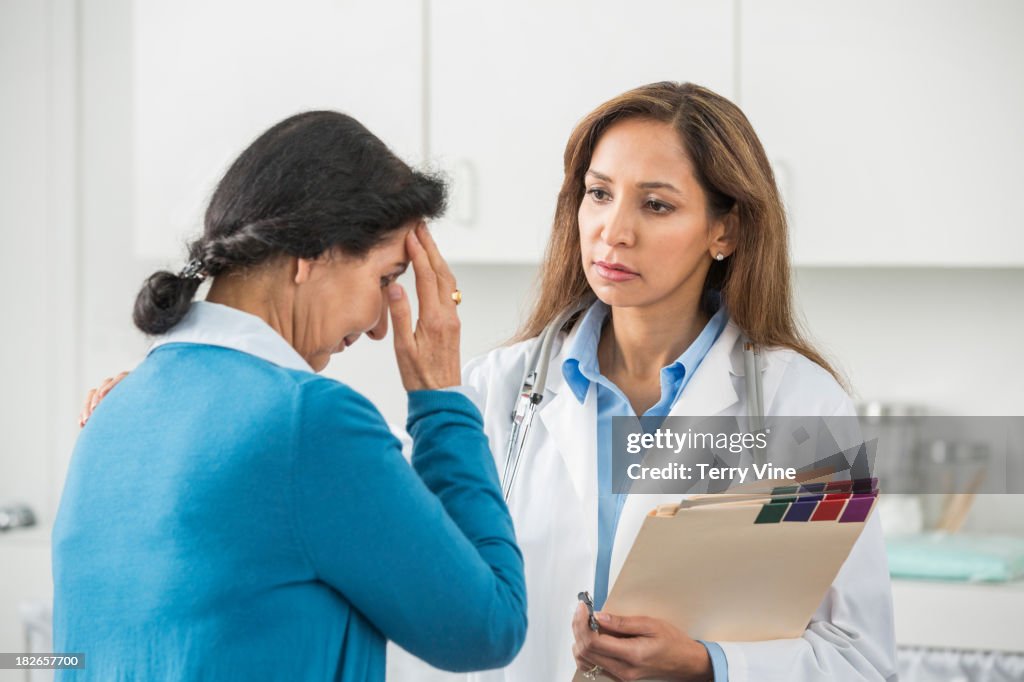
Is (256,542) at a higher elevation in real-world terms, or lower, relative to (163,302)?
lower

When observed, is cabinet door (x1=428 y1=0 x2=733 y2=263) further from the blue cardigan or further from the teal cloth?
the blue cardigan

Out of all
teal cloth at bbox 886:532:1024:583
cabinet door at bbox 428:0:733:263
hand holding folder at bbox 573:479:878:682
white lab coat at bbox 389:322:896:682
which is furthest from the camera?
cabinet door at bbox 428:0:733:263

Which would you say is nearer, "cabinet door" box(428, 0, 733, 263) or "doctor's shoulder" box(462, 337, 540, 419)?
"doctor's shoulder" box(462, 337, 540, 419)

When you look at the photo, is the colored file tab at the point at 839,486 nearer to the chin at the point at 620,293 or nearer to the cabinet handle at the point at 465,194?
the chin at the point at 620,293

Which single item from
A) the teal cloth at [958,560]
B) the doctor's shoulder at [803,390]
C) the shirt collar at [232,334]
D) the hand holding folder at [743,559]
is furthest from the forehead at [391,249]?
the teal cloth at [958,560]

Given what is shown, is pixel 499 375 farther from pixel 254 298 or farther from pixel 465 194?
pixel 465 194

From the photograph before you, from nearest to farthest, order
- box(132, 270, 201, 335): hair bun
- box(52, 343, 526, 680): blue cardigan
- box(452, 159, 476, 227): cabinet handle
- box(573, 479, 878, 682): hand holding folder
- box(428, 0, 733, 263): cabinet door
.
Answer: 1. box(52, 343, 526, 680): blue cardigan
2. box(132, 270, 201, 335): hair bun
3. box(573, 479, 878, 682): hand holding folder
4. box(428, 0, 733, 263): cabinet door
5. box(452, 159, 476, 227): cabinet handle

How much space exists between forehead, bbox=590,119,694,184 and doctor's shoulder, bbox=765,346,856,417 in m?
0.26

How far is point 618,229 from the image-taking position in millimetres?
1364

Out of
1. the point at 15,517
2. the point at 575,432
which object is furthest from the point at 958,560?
the point at 15,517

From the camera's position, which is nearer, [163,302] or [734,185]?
[163,302]

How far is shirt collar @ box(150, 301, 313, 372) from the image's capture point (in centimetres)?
88

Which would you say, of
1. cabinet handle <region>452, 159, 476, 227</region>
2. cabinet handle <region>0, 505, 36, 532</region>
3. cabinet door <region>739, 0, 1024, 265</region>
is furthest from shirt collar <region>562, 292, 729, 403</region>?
cabinet handle <region>0, 505, 36, 532</region>

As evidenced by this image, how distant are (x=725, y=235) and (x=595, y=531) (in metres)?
0.42
